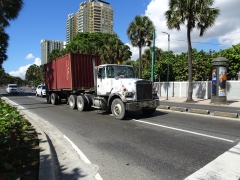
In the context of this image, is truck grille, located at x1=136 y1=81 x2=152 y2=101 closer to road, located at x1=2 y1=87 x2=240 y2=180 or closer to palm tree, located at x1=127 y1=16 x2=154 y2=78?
road, located at x1=2 y1=87 x2=240 y2=180

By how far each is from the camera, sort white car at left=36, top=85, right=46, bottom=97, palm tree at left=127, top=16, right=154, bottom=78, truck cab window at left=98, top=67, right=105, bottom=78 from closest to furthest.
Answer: truck cab window at left=98, top=67, right=105, bottom=78 < palm tree at left=127, top=16, right=154, bottom=78 < white car at left=36, top=85, right=46, bottom=97

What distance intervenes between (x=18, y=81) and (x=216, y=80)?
170 metres

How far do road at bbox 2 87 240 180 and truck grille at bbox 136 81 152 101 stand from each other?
1548mm

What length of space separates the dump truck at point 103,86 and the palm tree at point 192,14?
988 centimetres

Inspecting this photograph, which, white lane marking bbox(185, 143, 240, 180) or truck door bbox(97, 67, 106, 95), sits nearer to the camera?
white lane marking bbox(185, 143, 240, 180)

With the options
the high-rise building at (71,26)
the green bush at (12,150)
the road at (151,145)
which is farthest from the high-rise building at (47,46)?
the green bush at (12,150)

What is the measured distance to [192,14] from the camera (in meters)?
19.5

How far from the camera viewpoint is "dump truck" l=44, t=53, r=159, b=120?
30.7 feet

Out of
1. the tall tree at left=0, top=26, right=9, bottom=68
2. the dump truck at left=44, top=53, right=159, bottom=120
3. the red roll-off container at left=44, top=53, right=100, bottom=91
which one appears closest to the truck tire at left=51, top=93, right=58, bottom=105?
the dump truck at left=44, top=53, right=159, bottom=120

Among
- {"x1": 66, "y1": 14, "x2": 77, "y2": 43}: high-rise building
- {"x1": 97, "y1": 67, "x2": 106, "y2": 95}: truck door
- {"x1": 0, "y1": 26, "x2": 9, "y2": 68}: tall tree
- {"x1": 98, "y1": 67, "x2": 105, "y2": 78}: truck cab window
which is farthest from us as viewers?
{"x1": 66, "y1": 14, "x2": 77, "y2": 43}: high-rise building

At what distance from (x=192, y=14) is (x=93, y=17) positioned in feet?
279

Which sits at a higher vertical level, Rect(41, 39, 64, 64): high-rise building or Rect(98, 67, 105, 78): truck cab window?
Rect(41, 39, 64, 64): high-rise building

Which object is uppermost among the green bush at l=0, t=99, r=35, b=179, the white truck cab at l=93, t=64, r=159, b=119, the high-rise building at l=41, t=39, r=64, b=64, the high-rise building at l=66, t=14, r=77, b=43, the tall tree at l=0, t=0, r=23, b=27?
the high-rise building at l=66, t=14, r=77, b=43

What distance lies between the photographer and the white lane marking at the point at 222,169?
12.2 ft
